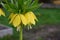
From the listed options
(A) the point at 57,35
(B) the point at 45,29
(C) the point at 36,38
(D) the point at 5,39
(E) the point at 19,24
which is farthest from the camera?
(B) the point at 45,29

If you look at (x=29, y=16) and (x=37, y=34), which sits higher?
(x=37, y=34)

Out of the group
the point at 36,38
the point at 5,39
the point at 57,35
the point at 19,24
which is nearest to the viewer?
the point at 19,24

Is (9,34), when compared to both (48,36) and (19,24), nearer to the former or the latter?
(48,36)

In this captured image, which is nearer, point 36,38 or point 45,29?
point 36,38

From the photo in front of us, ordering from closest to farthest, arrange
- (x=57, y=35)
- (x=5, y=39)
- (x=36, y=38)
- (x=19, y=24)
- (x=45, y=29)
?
(x=19, y=24)
(x=5, y=39)
(x=36, y=38)
(x=57, y=35)
(x=45, y=29)

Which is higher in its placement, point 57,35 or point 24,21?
point 57,35

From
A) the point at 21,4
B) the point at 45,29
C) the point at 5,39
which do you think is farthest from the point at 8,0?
the point at 45,29

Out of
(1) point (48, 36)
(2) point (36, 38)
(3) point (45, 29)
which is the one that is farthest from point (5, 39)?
(3) point (45, 29)

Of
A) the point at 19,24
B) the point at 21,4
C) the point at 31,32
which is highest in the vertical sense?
the point at 31,32

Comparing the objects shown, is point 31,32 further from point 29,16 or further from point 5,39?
point 29,16
